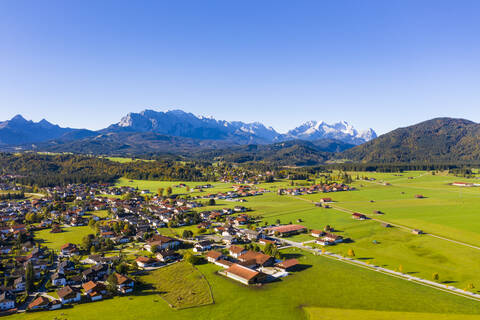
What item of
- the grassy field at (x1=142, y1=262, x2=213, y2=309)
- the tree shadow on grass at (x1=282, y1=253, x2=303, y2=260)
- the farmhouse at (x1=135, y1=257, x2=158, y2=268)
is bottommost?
the grassy field at (x1=142, y1=262, x2=213, y2=309)

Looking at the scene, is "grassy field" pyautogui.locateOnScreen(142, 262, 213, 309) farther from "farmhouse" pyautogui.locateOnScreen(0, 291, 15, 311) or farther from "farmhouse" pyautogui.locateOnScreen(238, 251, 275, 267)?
"farmhouse" pyautogui.locateOnScreen(0, 291, 15, 311)

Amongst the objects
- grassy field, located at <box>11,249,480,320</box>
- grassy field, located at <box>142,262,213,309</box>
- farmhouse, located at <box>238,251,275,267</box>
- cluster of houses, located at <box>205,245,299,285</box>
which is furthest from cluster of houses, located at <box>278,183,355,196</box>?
grassy field, located at <box>11,249,480,320</box>

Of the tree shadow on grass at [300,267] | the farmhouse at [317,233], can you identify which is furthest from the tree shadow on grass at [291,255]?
the farmhouse at [317,233]

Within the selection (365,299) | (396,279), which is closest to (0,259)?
(365,299)

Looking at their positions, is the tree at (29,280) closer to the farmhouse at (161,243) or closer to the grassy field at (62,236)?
the farmhouse at (161,243)

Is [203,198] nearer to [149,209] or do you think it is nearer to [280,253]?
[149,209]

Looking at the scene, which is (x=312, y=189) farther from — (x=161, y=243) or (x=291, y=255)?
(x=161, y=243)
